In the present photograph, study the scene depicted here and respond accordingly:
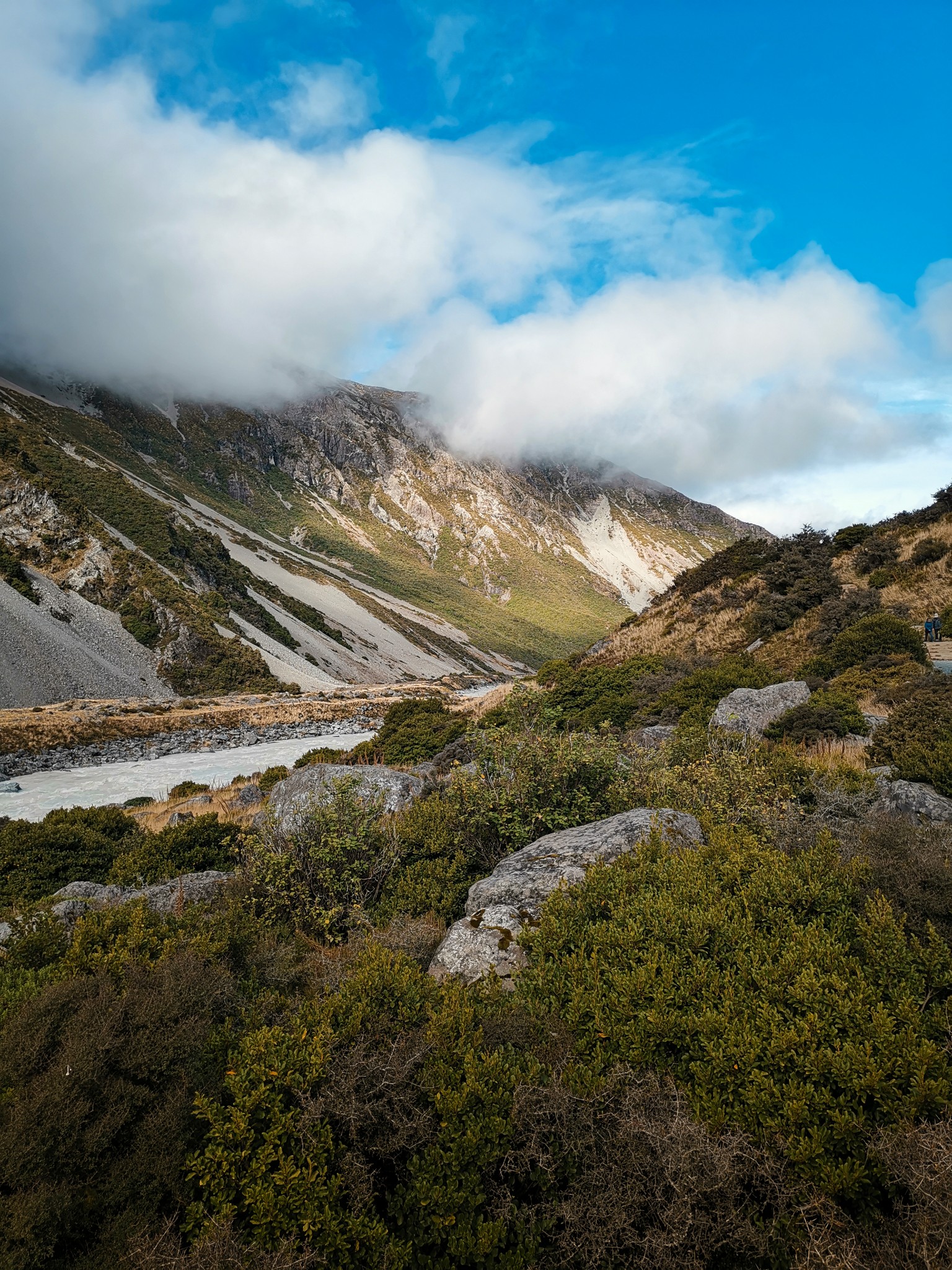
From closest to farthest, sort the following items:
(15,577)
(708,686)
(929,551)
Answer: (708,686)
(929,551)
(15,577)

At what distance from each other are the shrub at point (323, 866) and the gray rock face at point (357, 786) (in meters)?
1.64

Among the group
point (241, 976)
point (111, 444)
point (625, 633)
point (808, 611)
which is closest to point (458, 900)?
point (241, 976)

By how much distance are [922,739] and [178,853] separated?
12376 mm

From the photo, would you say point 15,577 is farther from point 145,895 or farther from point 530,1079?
point 530,1079

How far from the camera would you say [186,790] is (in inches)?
774

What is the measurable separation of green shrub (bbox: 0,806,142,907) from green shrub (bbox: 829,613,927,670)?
18200 mm

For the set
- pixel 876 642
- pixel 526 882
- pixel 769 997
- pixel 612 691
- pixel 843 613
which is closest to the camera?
pixel 769 997

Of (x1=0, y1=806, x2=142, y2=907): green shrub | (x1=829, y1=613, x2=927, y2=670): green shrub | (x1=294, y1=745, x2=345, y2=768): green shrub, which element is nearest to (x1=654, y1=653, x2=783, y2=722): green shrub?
(x1=829, y1=613, x2=927, y2=670): green shrub

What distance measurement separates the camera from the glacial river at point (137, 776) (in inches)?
800

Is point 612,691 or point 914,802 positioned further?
point 612,691

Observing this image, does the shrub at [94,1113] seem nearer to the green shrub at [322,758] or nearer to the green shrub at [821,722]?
the green shrub at [821,722]

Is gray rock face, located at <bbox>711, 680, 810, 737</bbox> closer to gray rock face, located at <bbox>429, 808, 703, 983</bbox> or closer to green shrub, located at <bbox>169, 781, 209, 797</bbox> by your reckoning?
gray rock face, located at <bbox>429, 808, 703, 983</bbox>

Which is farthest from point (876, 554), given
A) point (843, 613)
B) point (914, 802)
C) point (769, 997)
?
point (769, 997)

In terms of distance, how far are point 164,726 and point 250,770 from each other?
48.5ft
